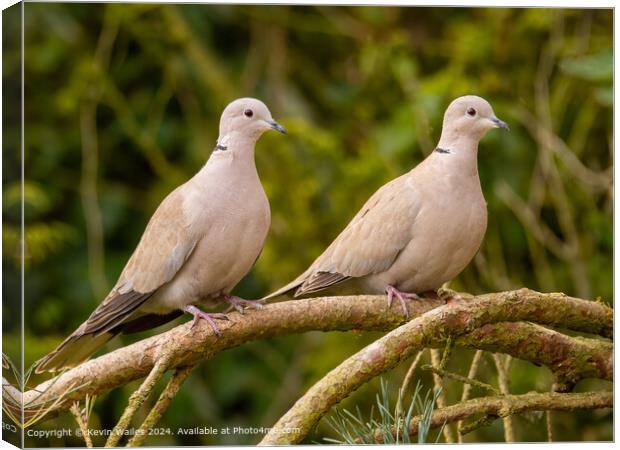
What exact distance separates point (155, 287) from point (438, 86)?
6.68ft

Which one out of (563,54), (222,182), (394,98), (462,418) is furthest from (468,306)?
(394,98)

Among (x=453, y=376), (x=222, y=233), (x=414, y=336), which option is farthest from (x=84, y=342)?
(x=453, y=376)

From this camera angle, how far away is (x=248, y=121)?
4.07m

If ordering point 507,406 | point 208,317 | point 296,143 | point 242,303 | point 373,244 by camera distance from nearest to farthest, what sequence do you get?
1. point 507,406
2. point 208,317
3. point 242,303
4. point 373,244
5. point 296,143

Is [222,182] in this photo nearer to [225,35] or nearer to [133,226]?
[133,226]

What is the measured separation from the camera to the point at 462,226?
4.12 m

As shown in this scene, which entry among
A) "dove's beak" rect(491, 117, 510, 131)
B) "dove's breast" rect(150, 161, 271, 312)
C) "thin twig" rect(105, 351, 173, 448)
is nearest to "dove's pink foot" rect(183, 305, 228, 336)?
"dove's breast" rect(150, 161, 271, 312)

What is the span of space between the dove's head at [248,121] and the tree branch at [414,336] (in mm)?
883

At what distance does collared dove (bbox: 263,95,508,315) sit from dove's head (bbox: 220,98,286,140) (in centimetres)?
57

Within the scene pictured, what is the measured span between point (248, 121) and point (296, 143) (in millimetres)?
1461

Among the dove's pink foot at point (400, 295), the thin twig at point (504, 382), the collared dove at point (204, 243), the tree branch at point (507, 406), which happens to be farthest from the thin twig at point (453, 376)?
the collared dove at point (204, 243)

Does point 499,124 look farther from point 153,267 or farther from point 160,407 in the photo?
point 160,407

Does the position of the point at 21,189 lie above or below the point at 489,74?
below

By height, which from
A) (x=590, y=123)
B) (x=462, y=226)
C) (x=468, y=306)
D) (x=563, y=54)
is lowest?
(x=468, y=306)
